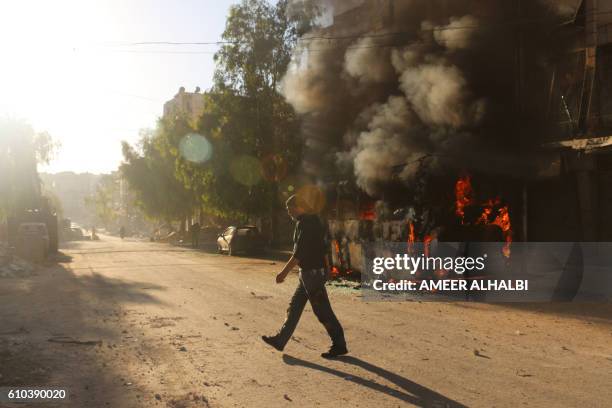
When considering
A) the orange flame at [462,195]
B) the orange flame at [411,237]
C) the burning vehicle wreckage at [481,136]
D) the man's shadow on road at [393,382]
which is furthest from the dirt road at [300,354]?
the burning vehicle wreckage at [481,136]

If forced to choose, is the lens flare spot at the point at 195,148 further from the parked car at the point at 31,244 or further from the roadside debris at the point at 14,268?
the roadside debris at the point at 14,268

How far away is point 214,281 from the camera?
15062 mm

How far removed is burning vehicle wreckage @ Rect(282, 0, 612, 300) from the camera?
14.0m

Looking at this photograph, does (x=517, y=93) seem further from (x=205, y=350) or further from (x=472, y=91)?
(x=205, y=350)

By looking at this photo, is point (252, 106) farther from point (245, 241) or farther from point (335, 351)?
point (335, 351)

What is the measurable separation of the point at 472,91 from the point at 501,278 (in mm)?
5403

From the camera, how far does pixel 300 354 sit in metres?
6.64

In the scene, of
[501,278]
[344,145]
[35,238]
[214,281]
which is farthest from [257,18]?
[501,278]

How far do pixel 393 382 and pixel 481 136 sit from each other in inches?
449

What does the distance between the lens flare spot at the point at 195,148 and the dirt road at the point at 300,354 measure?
22578 millimetres

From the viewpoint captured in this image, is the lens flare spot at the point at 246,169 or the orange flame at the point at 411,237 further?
the lens flare spot at the point at 246,169

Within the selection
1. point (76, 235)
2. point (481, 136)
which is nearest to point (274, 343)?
point (481, 136)

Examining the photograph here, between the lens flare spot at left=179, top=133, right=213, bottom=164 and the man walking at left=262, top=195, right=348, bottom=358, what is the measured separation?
2684 cm

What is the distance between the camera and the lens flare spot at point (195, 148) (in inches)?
1338
